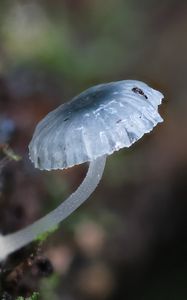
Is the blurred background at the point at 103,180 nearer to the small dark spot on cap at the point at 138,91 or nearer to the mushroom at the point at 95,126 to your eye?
the mushroom at the point at 95,126

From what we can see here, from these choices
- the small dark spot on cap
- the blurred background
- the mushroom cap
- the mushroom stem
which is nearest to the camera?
the mushroom cap

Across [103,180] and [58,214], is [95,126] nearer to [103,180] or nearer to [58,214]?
[58,214]

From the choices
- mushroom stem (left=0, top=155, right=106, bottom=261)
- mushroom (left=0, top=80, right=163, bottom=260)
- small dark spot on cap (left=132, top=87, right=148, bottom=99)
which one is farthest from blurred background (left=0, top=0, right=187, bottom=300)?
small dark spot on cap (left=132, top=87, right=148, bottom=99)

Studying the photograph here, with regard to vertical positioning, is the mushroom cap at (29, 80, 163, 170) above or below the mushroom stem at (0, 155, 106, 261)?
above

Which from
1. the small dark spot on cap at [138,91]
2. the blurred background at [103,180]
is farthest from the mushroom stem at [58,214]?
the small dark spot on cap at [138,91]

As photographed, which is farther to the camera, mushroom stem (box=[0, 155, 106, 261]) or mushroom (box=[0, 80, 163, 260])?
mushroom stem (box=[0, 155, 106, 261])

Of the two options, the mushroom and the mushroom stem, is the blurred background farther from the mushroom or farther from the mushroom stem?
the mushroom

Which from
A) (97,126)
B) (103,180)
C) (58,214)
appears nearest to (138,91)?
(97,126)

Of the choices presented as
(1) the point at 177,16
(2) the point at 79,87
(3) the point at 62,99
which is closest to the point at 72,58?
(2) the point at 79,87
